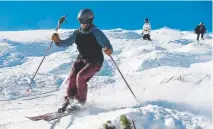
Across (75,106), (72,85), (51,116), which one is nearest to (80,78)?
(72,85)

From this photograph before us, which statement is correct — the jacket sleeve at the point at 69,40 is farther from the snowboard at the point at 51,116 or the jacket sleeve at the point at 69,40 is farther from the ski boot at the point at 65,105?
the snowboard at the point at 51,116

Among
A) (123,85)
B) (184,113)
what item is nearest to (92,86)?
(123,85)

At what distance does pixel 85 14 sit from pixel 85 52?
2.76ft

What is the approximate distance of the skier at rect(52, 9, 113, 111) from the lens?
29.1ft

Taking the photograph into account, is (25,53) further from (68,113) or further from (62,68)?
(68,113)

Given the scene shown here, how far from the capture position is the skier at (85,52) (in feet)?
29.1

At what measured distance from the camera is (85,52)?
359 inches

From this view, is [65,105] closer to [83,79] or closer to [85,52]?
[83,79]

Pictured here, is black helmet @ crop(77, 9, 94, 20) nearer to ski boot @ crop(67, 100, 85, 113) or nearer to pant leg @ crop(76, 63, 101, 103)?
pant leg @ crop(76, 63, 101, 103)

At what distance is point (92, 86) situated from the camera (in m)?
12.8

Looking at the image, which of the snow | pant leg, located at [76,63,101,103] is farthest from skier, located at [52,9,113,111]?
the snow

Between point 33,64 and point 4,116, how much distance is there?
506 inches

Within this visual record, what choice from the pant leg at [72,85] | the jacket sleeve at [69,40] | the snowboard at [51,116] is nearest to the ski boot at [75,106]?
the snowboard at [51,116]

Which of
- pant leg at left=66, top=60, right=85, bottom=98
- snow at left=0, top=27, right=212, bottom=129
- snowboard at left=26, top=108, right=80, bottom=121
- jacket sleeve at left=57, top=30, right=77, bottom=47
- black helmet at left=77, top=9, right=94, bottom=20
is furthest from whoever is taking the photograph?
jacket sleeve at left=57, top=30, right=77, bottom=47
